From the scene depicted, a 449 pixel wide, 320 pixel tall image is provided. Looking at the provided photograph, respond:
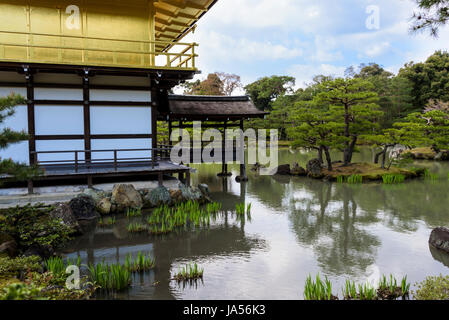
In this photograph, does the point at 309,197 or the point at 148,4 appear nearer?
the point at 148,4

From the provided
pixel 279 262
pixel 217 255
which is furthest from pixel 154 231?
pixel 279 262

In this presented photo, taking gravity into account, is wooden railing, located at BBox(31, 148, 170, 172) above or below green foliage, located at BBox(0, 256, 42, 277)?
above

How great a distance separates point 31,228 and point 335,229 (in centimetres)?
727

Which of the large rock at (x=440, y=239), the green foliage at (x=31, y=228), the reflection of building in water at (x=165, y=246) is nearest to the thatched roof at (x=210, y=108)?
the reflection of building in water at (x=165, y=246)

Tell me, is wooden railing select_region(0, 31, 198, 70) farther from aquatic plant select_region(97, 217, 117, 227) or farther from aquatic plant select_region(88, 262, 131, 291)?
aquatic plant select_region(88, 262, 131, 291)

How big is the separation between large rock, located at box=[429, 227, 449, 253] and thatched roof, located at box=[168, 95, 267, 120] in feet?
33.0

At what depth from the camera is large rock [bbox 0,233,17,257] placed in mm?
5844

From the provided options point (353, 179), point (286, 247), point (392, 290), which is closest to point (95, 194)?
point (286, 247)

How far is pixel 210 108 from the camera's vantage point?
1622cm

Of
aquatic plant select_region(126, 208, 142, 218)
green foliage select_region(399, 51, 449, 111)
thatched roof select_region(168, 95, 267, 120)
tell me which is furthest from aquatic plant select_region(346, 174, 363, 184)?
green foliage select_region(399, 51, 449, 111)

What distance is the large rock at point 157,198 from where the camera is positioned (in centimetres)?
1109

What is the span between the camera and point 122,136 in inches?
487
